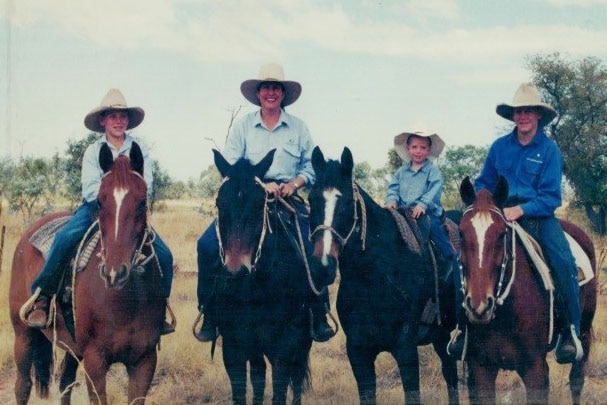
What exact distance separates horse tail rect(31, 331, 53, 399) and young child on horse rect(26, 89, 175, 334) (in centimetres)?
85

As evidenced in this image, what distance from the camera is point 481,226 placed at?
4.87 metres

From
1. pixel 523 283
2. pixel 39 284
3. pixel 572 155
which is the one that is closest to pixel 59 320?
pixel 39 284

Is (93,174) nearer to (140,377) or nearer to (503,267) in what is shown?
(140,377)

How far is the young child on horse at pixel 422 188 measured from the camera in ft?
21.0

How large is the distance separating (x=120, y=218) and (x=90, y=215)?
97cm

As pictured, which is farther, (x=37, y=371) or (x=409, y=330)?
(x=37, y=371)

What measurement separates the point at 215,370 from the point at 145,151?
10.7 feet

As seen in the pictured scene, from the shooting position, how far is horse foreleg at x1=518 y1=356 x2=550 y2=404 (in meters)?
5.10

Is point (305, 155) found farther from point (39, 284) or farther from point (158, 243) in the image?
point (39, 284)

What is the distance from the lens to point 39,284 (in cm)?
566

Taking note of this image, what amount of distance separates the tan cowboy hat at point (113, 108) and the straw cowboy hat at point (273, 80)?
3.43 feet

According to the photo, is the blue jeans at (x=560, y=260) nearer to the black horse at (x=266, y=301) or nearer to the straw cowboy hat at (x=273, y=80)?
the black horse at (x=266, y=301)

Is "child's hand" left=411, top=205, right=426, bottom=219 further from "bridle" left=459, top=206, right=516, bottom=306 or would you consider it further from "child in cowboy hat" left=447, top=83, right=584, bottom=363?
"bridle" left=459, top=206, right=516, bottom=306

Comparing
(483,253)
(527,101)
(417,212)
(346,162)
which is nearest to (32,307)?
(346,162)
